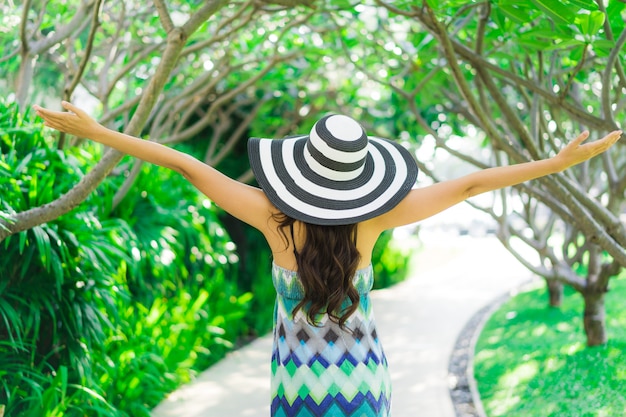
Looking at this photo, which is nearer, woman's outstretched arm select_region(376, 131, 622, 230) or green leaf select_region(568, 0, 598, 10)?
woman's outstretched arm select_region(376, 131, 622, 230)

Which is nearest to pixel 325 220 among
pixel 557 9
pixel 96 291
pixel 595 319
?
pixel 557 9

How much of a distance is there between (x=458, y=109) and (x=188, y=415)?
3496mm

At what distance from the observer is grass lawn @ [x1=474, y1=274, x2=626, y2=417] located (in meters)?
4.23

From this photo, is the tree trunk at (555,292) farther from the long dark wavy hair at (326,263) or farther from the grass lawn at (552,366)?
the long dark wavy hair at (326,263)

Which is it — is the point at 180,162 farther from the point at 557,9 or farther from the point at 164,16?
the point at 557,9

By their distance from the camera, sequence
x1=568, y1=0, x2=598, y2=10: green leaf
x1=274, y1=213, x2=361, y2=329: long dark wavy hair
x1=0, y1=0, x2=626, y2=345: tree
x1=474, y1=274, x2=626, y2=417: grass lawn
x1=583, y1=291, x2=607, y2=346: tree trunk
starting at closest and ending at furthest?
x1=274, y1=213, x2=361, y2=329: long dark wavy hair < x1=568, y1=0, x2=598, y2=10: green leaf < x1=0, y1=0, x2=626, y2=345: tree < x1=474, y1=274, x2=626, y2=417: grass lawn < x1=583, y1=291, x2=607, y2=346: tree trunk

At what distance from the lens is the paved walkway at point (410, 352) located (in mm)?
4840

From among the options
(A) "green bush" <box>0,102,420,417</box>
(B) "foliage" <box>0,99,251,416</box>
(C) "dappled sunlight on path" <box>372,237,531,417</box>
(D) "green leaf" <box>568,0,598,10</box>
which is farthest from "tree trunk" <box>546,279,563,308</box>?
(D) "green leaf" <box>568,0,598,10</box>

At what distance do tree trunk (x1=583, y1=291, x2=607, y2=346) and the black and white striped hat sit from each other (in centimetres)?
347

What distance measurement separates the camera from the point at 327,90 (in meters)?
7.92

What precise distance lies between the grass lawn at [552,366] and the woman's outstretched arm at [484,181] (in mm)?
2424

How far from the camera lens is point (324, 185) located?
221 centimetres

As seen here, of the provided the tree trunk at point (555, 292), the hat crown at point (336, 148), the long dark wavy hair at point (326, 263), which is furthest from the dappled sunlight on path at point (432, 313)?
the hat crown at point (336, 148)

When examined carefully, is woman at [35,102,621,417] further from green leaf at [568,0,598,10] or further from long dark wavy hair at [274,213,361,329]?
green leaf at [568,0,598,10]
